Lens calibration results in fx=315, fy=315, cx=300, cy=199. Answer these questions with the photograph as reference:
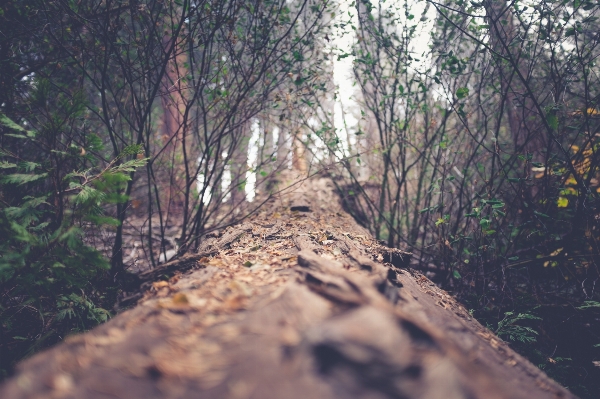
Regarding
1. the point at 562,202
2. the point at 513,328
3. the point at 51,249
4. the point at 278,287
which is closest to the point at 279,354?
the point at 278,287

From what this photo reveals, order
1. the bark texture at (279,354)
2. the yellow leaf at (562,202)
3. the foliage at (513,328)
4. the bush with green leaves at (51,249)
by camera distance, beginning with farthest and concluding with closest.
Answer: the yellow leaf at (562,202)
the foliage at (513,328)
the bush with green leaves at (51,249)
the bark texture at (279,354)

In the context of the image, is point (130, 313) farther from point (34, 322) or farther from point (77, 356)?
point (34, 322)

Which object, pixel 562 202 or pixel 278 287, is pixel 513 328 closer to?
pixel 562 202

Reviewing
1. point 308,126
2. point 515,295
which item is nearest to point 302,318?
point 515,295

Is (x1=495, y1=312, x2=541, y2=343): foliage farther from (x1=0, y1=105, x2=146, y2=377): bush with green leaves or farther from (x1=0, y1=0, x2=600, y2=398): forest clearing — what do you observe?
(x1=0, y1=105, x2=146, y2=377): bush with green leaves

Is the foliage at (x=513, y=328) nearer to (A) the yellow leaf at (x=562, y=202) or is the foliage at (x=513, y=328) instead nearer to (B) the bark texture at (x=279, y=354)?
(A) the yellow leaf at (x=562, y=202)

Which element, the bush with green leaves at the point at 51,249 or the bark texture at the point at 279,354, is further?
the bush with green leaves at the point at 51,249

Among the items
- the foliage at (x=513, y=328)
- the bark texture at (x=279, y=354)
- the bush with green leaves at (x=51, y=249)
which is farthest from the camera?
the foliage at (x=513, y=328)

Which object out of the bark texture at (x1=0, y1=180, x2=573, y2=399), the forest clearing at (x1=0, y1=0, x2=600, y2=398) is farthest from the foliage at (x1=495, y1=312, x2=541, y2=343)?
the bark texture at (x1=0, y1=180, x2=573, y2=399)

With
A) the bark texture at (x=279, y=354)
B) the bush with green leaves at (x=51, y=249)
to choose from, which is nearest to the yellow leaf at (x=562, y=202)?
the bark texture at (x=279, y=354)

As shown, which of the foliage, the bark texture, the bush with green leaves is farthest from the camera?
the foliage

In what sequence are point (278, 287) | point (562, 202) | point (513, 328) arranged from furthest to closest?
1. point (562, 202)
2. point (513, 328)
3. point (278, 287)

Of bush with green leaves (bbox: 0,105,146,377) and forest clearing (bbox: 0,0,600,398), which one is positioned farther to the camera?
bush with green leaves (bbox: 0,105,146,377)

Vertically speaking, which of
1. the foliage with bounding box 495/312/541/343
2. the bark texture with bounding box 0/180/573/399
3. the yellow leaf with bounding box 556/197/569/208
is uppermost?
the yellow leaf with bounding box 556/197/569/208
